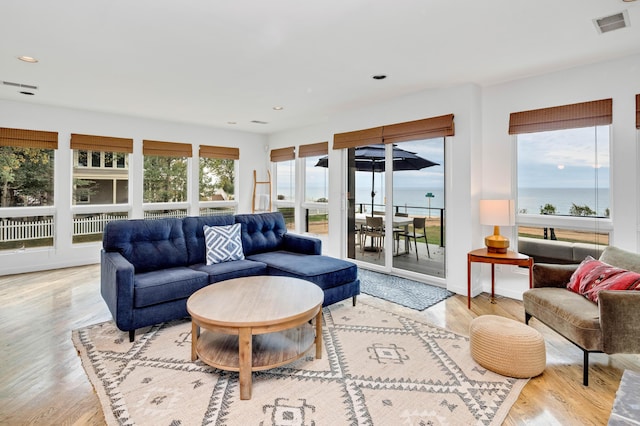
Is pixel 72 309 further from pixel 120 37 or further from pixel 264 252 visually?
pixel 120 37

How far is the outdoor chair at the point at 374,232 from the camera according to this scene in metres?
5.21

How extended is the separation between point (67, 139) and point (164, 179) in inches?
63.0

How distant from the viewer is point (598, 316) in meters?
2.20

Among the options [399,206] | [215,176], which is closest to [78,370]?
[399,206]

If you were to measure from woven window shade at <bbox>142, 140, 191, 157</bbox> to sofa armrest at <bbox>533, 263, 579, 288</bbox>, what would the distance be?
235 inches

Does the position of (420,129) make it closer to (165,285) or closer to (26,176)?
(165,285)

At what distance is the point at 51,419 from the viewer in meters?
1.83

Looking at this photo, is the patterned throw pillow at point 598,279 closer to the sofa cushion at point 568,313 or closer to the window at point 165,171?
the sofa cushion at point 568,313

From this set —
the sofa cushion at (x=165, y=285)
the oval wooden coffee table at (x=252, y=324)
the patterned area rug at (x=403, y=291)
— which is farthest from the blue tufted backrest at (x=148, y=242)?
the patterned area rug at (x=403, y=291)

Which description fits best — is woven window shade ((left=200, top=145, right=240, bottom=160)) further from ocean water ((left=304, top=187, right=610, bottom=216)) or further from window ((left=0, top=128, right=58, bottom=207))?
ocean water ((left=304, top=187, right=610, bottom=216))

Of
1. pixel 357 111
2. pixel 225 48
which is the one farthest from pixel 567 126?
pixel 225 48

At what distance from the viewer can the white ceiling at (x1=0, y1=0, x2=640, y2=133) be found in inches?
95.1

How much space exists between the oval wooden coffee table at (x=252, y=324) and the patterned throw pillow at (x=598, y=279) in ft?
6.60

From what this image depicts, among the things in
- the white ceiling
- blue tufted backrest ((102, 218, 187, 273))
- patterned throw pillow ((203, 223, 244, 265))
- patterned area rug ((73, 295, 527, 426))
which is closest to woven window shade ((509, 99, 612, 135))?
the white ceiling
